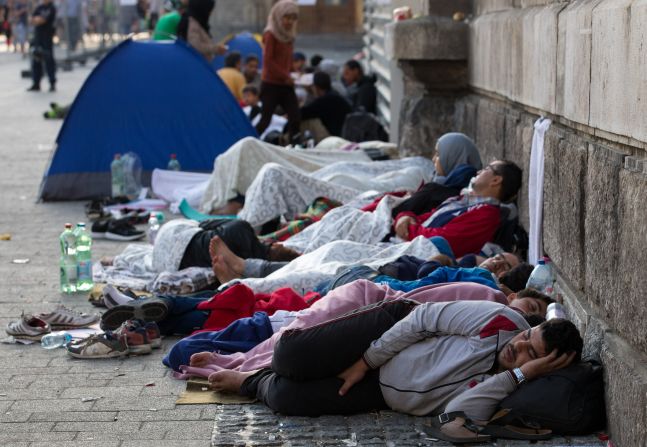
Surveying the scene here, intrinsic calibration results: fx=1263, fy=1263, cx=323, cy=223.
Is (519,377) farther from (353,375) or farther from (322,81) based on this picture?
(322,81)

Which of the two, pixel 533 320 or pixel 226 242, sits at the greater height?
pixel 533 320

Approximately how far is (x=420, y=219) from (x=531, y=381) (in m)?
2.86

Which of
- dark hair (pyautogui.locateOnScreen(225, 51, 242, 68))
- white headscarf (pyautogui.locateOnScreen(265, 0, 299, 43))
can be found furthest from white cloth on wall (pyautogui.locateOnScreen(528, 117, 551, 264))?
dark hair (pyautogui.locateOnScreen(225, 51, 242, 68))

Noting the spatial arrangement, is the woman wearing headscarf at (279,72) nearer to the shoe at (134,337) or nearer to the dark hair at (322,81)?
the dark hair at (322,81)

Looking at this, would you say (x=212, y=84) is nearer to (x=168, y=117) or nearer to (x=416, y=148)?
(x=168, y=117)

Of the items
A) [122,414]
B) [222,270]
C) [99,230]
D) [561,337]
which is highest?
[561,337]

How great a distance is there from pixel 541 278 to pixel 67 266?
108 inches

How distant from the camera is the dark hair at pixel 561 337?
4.47 meters

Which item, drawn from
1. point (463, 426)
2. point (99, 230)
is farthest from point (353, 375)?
point (99, 230)

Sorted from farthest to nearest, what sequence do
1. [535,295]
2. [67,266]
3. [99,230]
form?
[99,230]
[67,266]
[535,295]

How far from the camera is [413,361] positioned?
4.68 metres

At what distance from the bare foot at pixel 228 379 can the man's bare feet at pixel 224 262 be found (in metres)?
1.56

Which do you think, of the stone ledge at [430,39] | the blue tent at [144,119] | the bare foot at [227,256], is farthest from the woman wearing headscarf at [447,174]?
the blue tent at [144,119]

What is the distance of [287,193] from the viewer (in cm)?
858
